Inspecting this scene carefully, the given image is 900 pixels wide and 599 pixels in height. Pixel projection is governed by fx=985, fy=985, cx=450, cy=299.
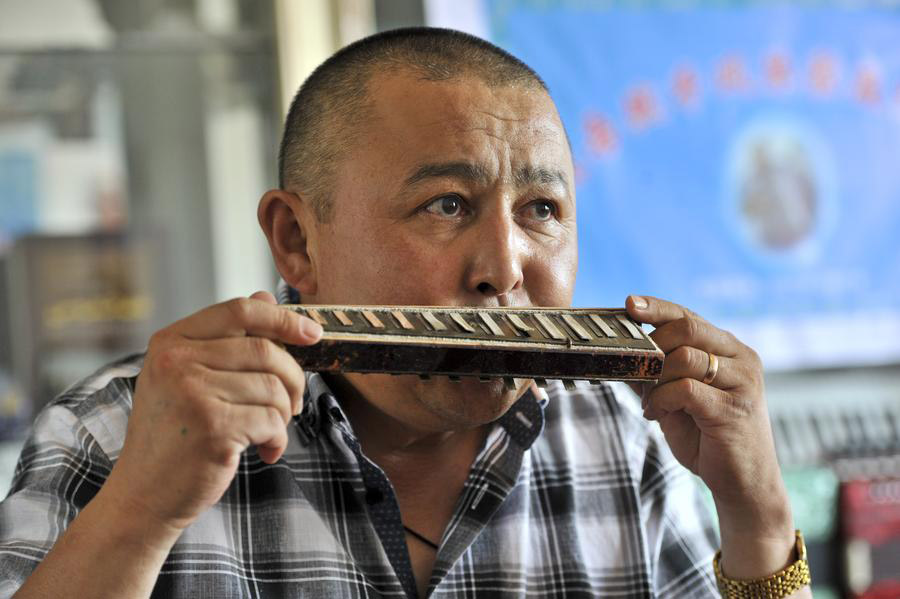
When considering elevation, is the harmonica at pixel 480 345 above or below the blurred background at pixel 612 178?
below

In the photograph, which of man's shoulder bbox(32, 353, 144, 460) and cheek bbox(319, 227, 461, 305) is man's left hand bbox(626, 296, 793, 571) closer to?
cheek bbox(319, 227, 461, 305)

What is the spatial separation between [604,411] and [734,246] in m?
1.96

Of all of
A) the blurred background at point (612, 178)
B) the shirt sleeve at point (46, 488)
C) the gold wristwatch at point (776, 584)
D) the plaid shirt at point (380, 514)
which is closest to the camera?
the shirt sleeve at point (46, 488)

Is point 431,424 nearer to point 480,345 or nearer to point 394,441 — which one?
point 394,441

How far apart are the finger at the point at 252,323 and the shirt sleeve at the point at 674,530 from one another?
86 cm

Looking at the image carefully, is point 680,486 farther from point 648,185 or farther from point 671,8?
point 671,8

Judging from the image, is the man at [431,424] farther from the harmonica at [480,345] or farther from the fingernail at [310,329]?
the fingernail at [310,329]

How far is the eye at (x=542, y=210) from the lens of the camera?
1.48 m

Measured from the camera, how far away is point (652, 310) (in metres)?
1.35

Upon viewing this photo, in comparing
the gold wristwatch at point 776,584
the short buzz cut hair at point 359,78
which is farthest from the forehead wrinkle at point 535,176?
the gold wristwatch at point 776,584

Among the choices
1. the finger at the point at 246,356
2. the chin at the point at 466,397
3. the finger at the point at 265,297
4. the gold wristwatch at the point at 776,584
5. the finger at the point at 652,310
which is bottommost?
the gold wristwatch at the point at 776,584

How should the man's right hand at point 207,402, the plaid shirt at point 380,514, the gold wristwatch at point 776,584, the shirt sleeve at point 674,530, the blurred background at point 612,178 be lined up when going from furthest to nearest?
the blurred background at point 612,178
the shirt sleeve at point 674,530
the gold wristwatch at point 776,584
the plaid shirt at point 380,514
the man's right hand at point 207,402

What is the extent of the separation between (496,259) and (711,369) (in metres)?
0.35

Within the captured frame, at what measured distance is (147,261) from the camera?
311cm
